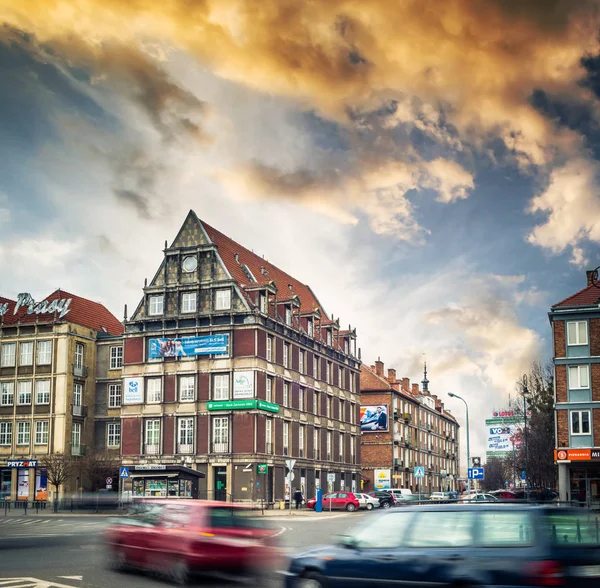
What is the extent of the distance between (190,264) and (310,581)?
56.0 m

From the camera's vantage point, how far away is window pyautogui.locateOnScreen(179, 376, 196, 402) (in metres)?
64.9

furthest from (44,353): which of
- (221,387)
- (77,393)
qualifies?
(221,387)

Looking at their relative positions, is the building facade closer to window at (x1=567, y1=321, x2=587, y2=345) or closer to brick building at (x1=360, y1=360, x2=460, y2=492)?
brick building at (x1=360, y1=360, x2=460, y2=492)

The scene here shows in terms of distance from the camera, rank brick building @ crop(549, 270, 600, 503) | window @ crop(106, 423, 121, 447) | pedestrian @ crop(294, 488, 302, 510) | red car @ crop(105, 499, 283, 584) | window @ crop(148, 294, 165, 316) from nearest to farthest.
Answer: red car @ crop(105, 499, 283, 584) < brick building @ crop(549, 270, 600, 503) < pedestrian @ crop(294, 488, 302, 510) < window @ crop(148, 294, 165, 316) < window @ crop(106, 423, 121, 447)

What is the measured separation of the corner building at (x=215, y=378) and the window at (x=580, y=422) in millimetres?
22401

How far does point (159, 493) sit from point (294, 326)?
63.7 ft

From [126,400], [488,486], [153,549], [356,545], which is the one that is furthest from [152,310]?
[488,486]

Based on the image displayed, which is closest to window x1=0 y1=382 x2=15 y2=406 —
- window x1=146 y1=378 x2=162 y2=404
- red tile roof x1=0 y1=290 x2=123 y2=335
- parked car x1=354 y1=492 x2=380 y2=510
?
red tile roof x1=0 y1=290 x2=123 y2=335

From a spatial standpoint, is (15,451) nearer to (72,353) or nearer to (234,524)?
(72,353)

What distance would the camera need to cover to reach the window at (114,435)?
72.5 m

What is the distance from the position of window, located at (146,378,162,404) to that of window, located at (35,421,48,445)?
1001cm

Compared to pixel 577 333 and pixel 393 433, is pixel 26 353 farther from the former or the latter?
pixel 577 333

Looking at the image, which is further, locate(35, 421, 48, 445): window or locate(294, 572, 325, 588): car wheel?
locate(35, 421, 48, 445): window

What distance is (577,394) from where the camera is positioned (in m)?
51.7
